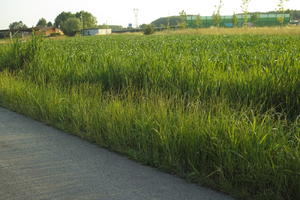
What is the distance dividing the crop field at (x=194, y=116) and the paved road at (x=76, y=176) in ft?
0.87

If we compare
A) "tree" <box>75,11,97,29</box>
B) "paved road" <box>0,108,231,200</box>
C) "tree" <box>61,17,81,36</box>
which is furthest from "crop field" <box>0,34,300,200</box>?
"tree" <box>75,11,97,29</box>

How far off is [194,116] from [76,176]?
1704 mm

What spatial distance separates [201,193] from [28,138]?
3.19m

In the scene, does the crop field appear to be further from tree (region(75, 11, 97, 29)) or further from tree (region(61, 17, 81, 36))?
tree (region(75, 11, 97, 29))

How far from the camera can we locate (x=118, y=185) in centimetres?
348

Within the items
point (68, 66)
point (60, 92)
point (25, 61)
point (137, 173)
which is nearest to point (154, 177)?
point (137, 173)

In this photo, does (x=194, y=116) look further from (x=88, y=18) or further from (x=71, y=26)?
(x=88, y=18)

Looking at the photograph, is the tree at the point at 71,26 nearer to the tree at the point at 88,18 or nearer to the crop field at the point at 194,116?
the tree at the point at 88,18

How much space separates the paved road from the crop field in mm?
264

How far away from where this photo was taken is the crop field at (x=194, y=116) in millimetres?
3432

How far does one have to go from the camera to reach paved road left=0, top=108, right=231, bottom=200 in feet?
10.8

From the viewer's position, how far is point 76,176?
3.76m

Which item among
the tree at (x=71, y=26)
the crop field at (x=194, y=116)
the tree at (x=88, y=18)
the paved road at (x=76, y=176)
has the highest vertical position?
the tree at (x=88, y=18)

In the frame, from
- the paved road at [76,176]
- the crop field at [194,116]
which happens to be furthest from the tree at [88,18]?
the paved road at [76,176]
